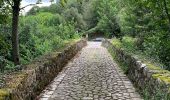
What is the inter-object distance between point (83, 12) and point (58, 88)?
58.9m

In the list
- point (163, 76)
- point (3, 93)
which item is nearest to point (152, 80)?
point (163, 76)

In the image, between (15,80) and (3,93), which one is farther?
(15,80)

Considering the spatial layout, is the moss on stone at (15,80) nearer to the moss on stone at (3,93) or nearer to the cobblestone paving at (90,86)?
the moss on stone at (3,93)

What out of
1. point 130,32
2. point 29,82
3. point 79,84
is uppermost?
point 130,32

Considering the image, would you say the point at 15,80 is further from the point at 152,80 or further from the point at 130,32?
the point at 130,32

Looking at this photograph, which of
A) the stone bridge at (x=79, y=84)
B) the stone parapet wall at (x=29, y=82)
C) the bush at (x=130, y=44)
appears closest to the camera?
the stone parapet wall at (x=29, y=82)

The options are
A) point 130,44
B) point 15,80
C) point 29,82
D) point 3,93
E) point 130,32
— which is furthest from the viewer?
point 130,32

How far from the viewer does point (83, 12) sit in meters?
68.1

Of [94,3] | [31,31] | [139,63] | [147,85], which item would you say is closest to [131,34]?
[31,31]

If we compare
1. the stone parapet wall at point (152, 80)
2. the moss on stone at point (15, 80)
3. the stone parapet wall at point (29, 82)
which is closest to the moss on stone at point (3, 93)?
the stone parapet wall at point (29, 82)

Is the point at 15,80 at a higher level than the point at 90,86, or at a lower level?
higher

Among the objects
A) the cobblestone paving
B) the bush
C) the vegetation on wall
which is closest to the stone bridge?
the cobblestone paving

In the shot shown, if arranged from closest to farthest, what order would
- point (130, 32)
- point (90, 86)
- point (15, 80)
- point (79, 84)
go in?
point (15, 80)
point (90, 86)
point (79, 84)
point (130, 32)

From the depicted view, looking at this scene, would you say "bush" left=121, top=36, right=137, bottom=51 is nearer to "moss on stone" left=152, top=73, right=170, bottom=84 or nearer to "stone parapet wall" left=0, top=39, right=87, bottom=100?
"stone parapet wall" left=0, top=39, right=87, bottom=100
